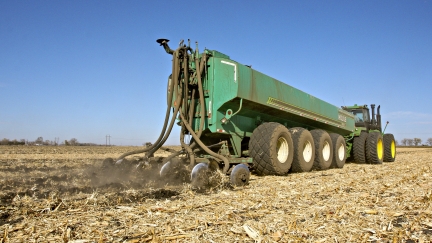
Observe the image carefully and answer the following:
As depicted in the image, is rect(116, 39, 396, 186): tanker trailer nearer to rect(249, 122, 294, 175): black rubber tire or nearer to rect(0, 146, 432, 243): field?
rect(249, 122, 294, 175): black rubber tire

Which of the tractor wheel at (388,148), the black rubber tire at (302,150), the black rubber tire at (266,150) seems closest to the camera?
the black rubber tire at (266,150)

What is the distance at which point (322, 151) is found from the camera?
9.40 m

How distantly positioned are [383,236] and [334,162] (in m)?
8.15

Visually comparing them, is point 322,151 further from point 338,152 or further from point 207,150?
point 207,150

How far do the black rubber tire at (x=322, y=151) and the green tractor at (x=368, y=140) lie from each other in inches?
150

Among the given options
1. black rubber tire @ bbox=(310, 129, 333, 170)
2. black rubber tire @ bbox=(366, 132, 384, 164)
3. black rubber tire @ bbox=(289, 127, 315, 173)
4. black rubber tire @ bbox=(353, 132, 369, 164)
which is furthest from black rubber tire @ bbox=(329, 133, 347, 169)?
black rubber tire @ bbox=(366, 132, 384, 164)

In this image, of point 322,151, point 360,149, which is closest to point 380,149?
point 360,149

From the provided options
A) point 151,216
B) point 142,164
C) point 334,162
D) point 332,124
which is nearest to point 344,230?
point 151,216

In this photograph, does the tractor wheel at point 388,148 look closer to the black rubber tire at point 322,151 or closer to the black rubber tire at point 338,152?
the black rubber tire at point 338,152

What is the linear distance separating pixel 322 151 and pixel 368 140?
516 cm

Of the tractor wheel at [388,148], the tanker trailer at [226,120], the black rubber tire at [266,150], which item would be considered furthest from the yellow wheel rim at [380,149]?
the black rubber tire at [266,150]

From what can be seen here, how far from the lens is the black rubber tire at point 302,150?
→ 319 inches

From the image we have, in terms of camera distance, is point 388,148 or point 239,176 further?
point 388,148

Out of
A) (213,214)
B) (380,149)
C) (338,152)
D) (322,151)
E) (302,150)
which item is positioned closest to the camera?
(213,214)
